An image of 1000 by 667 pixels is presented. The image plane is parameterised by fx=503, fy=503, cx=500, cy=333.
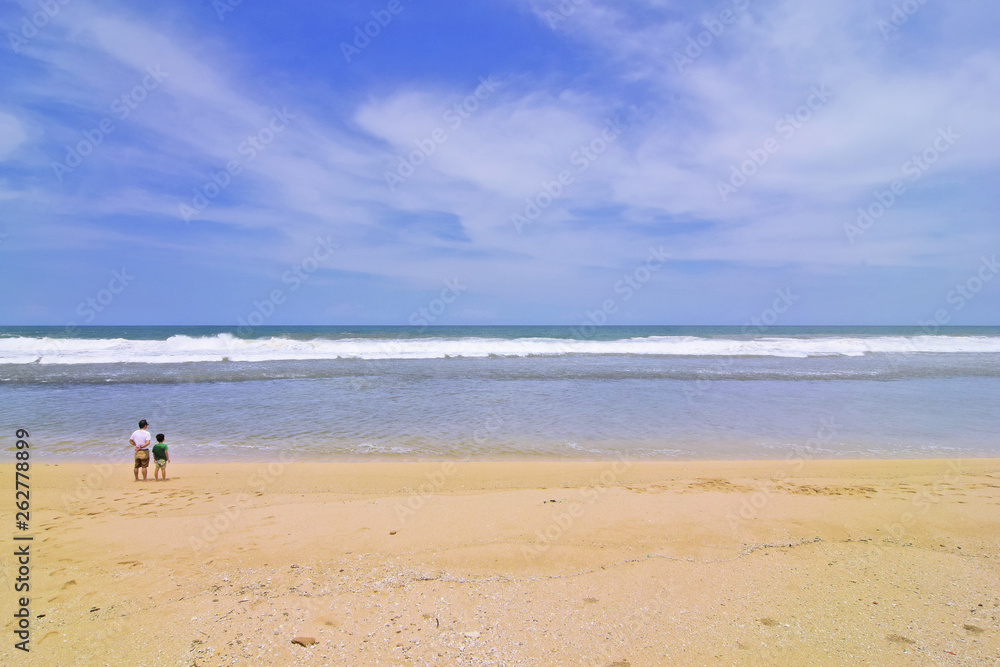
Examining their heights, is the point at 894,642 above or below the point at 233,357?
below

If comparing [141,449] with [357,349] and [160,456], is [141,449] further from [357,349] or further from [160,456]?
[357,349]

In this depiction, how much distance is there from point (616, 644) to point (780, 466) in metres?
6.22

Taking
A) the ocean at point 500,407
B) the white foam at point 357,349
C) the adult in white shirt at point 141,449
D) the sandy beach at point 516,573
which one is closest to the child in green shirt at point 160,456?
the adult in white shirt at point 141,449

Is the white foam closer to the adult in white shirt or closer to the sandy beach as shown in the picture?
the adult in white shirt

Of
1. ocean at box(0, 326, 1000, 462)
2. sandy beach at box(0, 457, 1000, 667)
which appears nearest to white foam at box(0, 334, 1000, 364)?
ocean at box(0, 326, 1000, 462)

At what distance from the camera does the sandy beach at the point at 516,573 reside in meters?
3.49

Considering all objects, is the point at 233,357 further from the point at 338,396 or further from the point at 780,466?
the point at 780,466

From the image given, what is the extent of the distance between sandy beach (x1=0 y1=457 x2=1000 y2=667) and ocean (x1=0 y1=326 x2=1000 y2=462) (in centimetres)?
230

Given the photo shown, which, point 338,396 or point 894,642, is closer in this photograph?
point 894,642

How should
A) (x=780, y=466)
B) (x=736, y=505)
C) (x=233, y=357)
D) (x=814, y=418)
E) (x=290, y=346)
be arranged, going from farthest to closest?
(x=290, y=346)
(x=233, y=357)
(x=814, y=418)
(x=780, y=466)
(x=736, y=505)

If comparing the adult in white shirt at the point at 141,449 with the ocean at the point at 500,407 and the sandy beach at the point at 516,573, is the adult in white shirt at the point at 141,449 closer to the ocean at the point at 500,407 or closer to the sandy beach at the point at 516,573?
the sandy beach at the point at 516,573

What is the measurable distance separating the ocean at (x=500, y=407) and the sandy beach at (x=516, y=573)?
230 cm

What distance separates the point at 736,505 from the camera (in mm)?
6273

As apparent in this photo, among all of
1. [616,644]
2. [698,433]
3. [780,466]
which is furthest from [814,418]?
[616,644]
